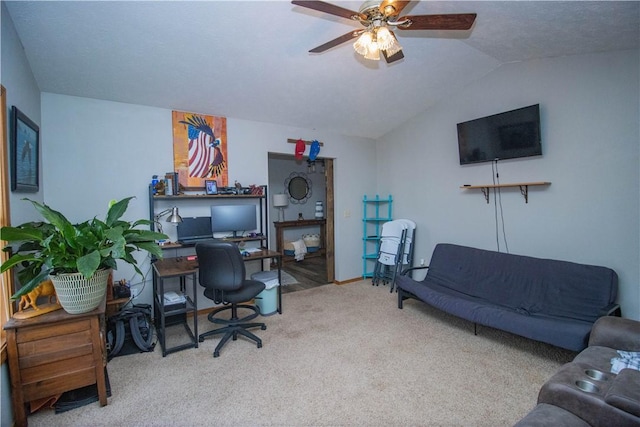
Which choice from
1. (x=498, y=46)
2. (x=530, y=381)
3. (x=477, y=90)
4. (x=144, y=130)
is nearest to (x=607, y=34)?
(x=498, y=46)

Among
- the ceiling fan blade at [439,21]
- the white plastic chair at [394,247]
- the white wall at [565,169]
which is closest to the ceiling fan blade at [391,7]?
the ceiling fan blade at [439,21]

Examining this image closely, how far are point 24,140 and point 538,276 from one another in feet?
15.0

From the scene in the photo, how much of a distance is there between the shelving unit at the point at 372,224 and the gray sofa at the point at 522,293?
54.9 inches

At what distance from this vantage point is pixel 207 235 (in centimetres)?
356

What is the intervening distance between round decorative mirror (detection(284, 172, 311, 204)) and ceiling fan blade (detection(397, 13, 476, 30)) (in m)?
5.12

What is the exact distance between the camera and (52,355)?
1826 mm

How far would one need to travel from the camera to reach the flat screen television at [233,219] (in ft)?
11.9

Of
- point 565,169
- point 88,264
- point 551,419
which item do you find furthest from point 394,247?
point 88,264

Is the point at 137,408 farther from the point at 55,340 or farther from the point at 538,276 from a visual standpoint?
the point at 538,276

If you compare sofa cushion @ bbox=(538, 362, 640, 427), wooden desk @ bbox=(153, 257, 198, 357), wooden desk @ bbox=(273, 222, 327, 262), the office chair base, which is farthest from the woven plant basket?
wooden desk @ bbox=(273, 222, 327, 262)

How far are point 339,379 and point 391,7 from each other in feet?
8.36

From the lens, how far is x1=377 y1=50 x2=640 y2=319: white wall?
101 inches

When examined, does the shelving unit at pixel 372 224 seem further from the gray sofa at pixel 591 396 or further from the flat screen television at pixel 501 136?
the gray sofa at pixel 591 396

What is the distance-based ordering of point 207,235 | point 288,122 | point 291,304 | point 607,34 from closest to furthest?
point 607,34 → point 207,235 → point 291,304 → point 288,122
